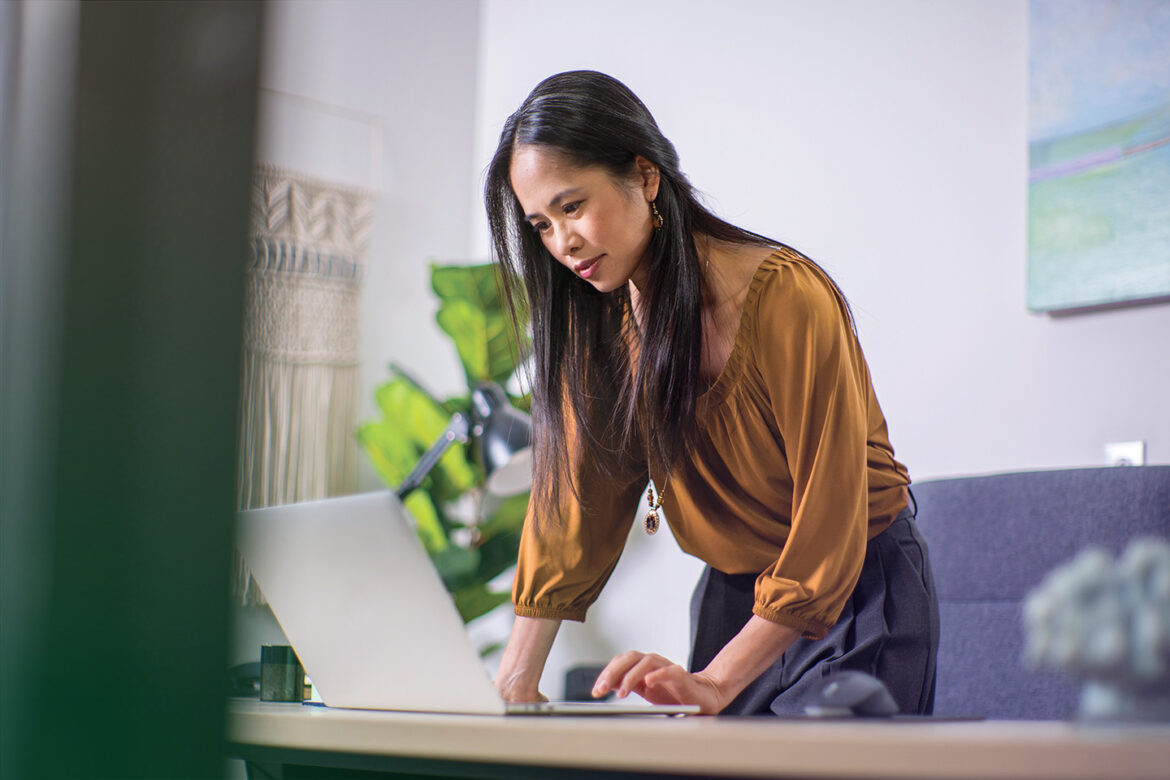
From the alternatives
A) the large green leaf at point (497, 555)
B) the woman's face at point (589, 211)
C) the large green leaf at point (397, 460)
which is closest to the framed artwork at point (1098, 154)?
the woman's face at point (589, 211)

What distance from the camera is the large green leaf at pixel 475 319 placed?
2658 mm

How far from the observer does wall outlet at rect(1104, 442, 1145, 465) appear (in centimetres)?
164

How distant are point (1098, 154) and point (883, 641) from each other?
1.03m

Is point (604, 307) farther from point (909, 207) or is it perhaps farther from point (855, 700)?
point (909, 207)

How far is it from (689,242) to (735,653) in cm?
46

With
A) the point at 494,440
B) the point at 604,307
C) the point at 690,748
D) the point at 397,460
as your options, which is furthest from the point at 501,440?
the point at 690,748

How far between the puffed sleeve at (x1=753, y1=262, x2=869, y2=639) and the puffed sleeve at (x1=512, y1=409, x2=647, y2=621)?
22cm

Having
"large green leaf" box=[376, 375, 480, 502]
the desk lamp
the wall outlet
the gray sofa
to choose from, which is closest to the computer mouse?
the gray sofa

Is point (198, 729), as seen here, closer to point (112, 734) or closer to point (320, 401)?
point (112, 734)

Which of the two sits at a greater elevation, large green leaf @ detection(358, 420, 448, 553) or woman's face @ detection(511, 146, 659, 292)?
woman's face @ detection(511, 146, 659, 292)

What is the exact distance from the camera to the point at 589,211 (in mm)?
1145

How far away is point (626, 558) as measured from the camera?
8.61ft

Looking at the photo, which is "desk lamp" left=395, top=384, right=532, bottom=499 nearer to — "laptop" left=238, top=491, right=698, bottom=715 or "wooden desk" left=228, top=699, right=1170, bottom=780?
"laptop" left=238, top=491, right=698, bottom=715

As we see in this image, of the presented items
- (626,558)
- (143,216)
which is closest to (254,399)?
(143,216)
